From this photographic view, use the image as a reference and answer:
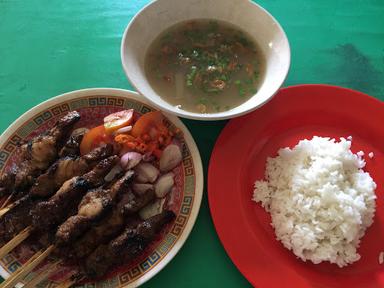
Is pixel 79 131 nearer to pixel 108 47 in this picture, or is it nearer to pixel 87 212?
pixel 87 212

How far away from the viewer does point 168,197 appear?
8.39 feet

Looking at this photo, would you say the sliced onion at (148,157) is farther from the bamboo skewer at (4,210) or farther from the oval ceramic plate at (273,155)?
the bamboo skewer at (4,210)

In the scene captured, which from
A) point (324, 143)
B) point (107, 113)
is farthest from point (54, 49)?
point (324, 143)

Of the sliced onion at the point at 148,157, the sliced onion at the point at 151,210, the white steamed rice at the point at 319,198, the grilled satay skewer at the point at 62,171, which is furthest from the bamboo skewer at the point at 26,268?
the white steamed rice at the point at 319,198

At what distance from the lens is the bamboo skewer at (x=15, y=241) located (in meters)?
2.23

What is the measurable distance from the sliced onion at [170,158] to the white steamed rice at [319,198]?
559mm

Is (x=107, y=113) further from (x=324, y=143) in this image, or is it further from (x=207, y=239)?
(x=324, y=143)

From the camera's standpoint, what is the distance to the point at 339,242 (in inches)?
95.3

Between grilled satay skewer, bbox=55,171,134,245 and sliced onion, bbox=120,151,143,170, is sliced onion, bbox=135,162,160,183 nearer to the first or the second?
sliced onion, bbox=120,151,143,170

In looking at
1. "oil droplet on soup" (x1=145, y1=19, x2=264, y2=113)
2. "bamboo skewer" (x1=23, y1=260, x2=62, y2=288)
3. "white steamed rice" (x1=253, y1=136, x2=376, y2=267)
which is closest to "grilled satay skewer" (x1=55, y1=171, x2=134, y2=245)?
"bamboo skewer" (x1=23, y1=260, x2=62, y2=288)

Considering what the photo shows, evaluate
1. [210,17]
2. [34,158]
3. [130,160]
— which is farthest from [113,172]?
[210,17]

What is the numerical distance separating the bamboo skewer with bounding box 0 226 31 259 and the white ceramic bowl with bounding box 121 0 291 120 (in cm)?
108

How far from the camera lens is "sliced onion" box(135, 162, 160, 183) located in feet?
8.41

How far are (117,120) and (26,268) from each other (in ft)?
3.50
